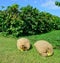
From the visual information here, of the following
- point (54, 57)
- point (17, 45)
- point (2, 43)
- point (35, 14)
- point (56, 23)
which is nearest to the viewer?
point (54, 57)

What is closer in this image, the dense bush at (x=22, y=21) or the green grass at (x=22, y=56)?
the green grass at (x=22, y=56)

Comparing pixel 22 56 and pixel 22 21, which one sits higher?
pixel 22 21

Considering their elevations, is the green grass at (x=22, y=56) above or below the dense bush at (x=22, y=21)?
below

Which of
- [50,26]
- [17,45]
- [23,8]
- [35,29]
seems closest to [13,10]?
[23,8]

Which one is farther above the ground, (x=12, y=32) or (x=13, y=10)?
(x=13, y=10)

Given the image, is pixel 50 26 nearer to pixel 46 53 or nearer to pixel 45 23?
pixel 45 23

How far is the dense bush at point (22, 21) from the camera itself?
14.3m

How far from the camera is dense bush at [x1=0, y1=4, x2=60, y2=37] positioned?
14336mm

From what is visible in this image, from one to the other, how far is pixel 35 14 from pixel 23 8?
0.83 metres

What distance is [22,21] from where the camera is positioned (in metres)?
14.2

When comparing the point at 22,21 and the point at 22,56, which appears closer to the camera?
the point at 22,56

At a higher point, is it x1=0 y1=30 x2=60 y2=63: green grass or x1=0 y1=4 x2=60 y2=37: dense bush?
x1=0 y1=4 x2=60 y2=37: dense bush

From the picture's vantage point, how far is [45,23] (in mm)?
15875

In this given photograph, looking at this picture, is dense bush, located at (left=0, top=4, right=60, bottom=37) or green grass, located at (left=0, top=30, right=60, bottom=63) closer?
green grass, located at (left=0, top=30, right=60, bottom=63)
